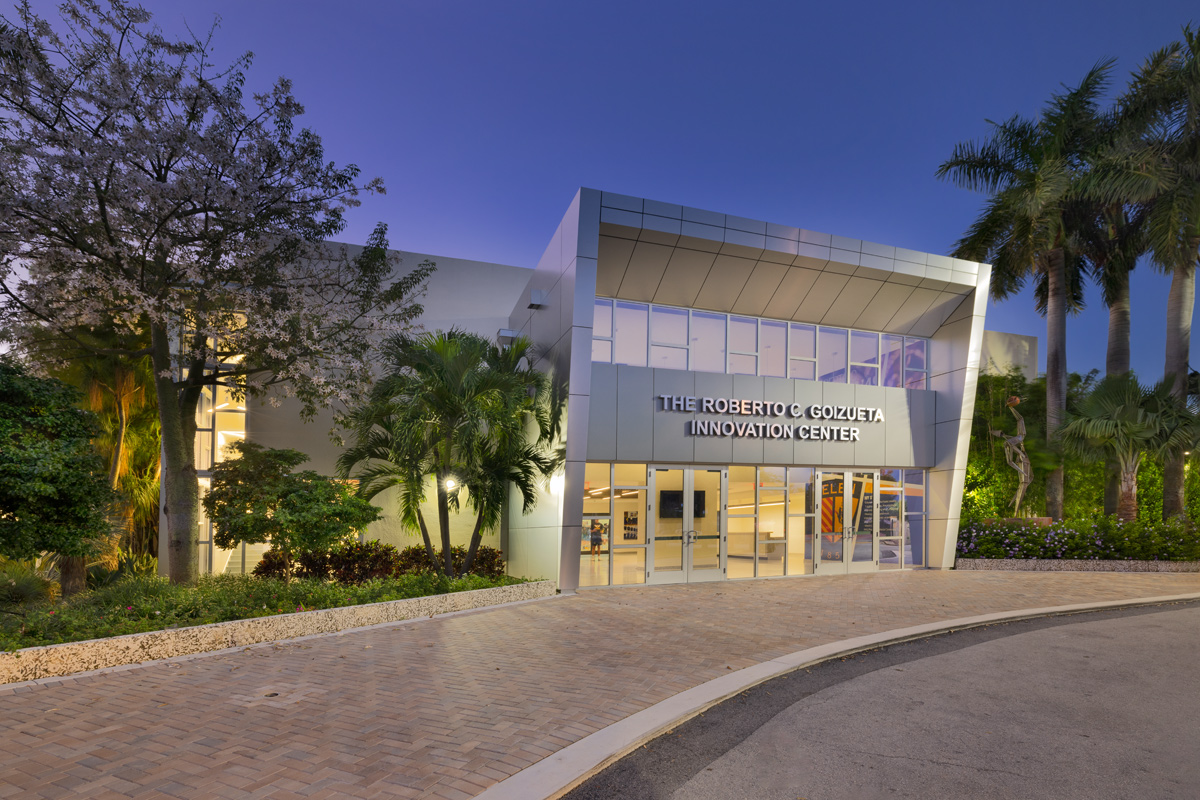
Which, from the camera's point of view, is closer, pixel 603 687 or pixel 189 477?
pixel 603 687

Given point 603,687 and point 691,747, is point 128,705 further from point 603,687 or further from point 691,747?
point 691,747

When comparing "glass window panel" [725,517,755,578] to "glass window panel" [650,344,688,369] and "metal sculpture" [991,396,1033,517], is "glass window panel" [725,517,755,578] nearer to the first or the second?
"glass window panel" [650,344,688,369]

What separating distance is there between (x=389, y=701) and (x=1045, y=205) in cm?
2042

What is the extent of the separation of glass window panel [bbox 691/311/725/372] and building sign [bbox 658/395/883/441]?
969 mm

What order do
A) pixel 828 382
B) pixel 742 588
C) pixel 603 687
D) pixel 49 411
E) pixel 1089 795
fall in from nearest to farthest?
pixel 1089 795 → pixel 603 687 → pixel 49 411 → pixel 742 588 → pixel 828 382

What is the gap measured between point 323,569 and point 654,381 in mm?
8271

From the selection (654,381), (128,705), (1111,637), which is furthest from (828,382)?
(128,705)

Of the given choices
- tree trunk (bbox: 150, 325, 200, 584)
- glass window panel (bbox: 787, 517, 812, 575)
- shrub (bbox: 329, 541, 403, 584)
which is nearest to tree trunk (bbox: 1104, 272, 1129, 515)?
glass window panel (bbox: 787, 517, 812, 575)

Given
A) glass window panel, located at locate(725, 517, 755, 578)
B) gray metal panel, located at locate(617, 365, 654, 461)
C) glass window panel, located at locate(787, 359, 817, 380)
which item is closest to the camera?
gray metal panel, located at locate(617, 365, 654, 461)

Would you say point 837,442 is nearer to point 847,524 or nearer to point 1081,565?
point 847,524

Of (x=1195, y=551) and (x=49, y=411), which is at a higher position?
(x=49, y=411)

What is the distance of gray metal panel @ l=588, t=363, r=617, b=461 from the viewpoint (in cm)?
1410

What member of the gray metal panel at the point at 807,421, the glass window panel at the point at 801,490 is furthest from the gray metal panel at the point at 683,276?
the glass window panel at the point at 801,490

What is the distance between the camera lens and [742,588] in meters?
14.0
